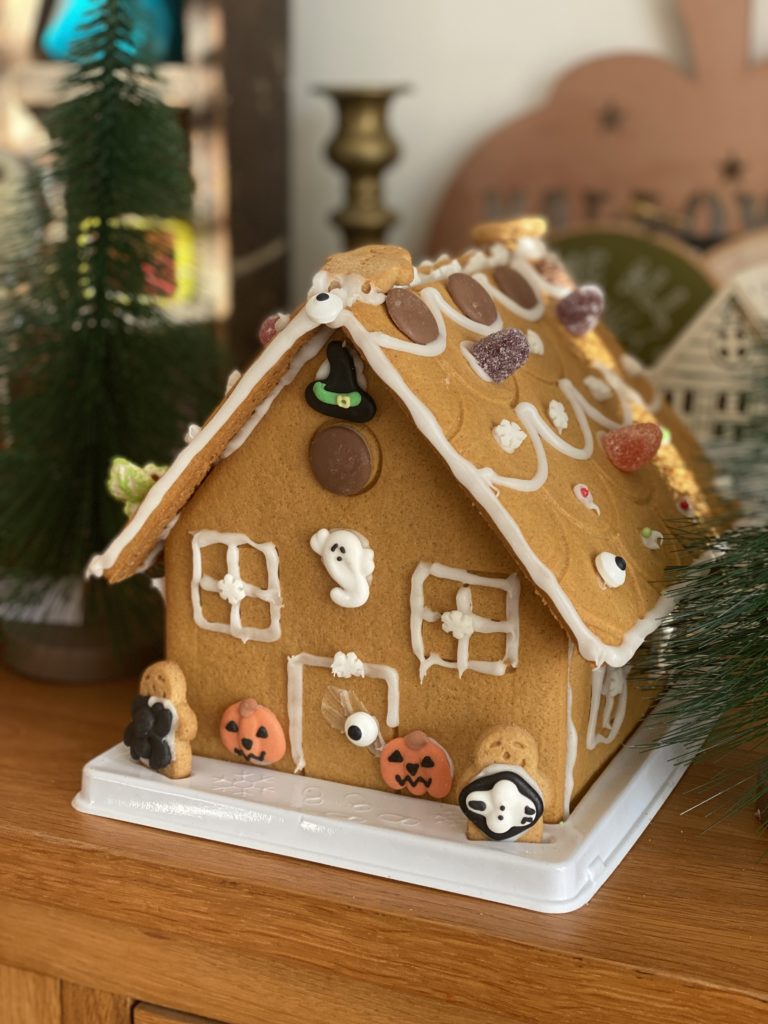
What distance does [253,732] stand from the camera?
0.71 meters

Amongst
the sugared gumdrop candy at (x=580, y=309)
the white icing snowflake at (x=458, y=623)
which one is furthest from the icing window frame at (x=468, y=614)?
the sugared gumdrop candy at (x=580, y=309)

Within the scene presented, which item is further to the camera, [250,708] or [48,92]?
[48,92]

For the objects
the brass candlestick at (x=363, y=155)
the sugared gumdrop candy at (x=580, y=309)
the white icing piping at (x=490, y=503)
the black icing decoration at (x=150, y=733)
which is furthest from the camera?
the brass candlestick at (x=363, y=155)

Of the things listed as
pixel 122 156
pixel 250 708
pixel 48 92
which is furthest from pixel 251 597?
pixel 48 92

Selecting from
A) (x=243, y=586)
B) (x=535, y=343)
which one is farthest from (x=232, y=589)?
(x=535, y=343)

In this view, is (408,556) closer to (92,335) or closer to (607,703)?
(607,703)

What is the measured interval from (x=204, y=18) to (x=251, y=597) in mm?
620

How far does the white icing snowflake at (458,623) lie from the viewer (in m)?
0.64

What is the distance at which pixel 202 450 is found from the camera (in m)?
0.65

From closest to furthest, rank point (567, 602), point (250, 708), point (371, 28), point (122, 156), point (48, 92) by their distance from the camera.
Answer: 1. point (567, 602)
2. point (250, 708)
3. point (122, 156)
4. point (48, 92)
5. point (371, 28)

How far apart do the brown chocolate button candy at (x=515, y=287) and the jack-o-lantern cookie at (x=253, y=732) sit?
10.6 inches

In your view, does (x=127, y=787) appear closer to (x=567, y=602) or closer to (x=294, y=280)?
(x=567, y=602)

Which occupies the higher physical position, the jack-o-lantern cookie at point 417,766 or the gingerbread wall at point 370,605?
the gingerbread wall at point 370,605

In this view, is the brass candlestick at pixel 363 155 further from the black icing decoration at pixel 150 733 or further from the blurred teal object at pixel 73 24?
the black icing decoration at pixel 150 733
